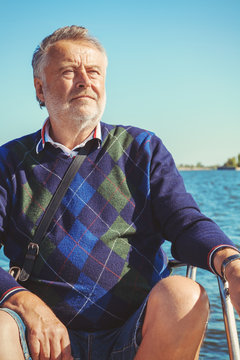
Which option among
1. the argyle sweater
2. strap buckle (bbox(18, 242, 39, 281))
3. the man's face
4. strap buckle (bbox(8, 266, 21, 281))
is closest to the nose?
the man's face

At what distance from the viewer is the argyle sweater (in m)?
2.37

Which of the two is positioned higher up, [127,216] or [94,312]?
[127,216]

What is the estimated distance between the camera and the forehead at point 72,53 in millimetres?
2732

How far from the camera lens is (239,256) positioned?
80.9 inches

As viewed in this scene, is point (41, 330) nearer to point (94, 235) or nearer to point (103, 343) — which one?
point (103, 343)

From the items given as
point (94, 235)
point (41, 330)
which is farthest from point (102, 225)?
point (41, 330)

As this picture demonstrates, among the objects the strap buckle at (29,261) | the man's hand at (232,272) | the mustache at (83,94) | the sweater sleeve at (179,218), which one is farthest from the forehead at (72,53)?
the man's hand at (232,272)

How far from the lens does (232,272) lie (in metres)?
1.99

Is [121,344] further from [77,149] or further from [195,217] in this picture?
[77,149]

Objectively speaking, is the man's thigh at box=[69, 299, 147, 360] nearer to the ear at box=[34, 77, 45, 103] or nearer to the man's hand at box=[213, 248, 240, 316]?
Result: the man's hand at box=[213, 248, 240, 316]

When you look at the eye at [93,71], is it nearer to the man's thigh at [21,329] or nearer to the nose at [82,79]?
the nose at [82,79]

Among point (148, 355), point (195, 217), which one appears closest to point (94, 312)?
point (148, 355)

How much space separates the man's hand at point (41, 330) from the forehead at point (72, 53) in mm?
1420

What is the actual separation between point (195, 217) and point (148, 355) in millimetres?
742
